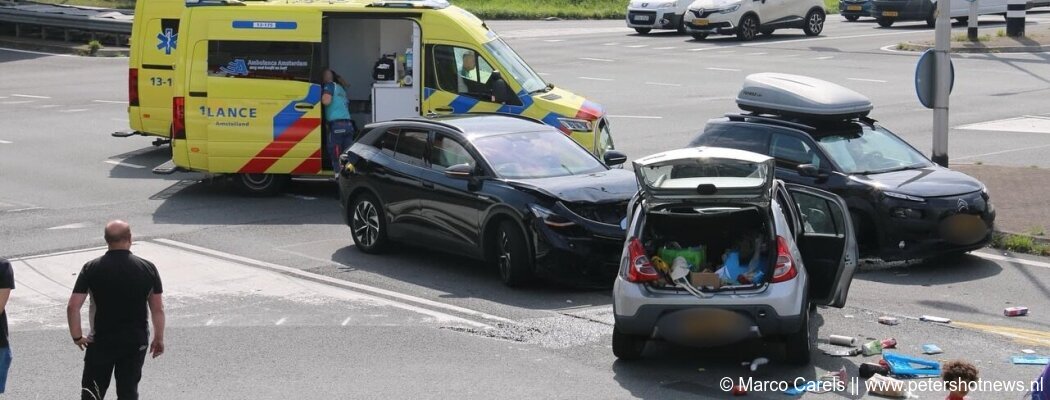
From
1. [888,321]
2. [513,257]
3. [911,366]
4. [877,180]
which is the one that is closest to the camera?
[911,366]

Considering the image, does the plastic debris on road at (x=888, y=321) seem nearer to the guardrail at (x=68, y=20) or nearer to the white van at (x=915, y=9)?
the guardrail at (x=68, y=20)

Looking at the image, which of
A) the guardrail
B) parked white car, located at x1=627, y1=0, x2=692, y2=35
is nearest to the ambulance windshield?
the guardrail

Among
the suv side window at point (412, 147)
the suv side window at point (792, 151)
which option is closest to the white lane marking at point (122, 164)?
the suv side window at point (412, 147)

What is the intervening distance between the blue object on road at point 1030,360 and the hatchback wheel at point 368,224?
669 cm

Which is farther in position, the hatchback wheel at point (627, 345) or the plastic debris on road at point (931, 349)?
the plastic debris on road at point (931, 349)

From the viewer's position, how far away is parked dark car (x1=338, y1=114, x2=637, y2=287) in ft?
40.2

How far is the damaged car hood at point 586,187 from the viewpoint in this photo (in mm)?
12430

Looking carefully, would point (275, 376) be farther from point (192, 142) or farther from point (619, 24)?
point (619, 24)

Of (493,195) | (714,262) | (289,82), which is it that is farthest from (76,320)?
(289,82)

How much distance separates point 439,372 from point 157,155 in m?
13.8

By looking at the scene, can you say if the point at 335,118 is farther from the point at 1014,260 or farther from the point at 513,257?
the point at 1014,260

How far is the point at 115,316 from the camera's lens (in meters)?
7.73

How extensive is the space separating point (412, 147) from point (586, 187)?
2300 millimetres

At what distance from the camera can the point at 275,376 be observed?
9656 millimetres
